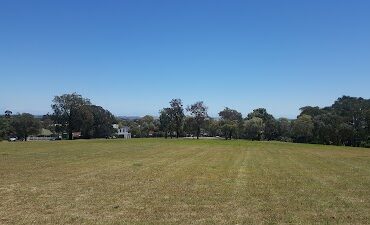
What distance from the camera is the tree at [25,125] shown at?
153375 mm

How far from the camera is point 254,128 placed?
149500mm

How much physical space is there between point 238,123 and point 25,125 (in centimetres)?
7137

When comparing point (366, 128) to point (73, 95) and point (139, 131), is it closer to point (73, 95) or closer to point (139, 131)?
point (73, 95)

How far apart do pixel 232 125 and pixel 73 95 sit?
5380 centimetres

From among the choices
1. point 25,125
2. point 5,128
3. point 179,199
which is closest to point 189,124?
point 25,125

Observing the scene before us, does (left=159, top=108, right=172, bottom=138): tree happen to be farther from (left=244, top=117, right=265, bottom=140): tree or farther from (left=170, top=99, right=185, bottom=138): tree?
(left=244, top=117, right=265, bottom=140): tree

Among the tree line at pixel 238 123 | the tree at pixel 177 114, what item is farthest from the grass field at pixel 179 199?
the tree at pixel 177 114

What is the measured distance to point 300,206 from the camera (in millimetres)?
15531

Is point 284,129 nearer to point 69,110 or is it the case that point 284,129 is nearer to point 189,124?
point 189,124

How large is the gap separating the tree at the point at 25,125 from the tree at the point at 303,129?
83977 millimetres

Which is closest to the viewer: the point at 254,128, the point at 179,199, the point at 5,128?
the point at 179,199

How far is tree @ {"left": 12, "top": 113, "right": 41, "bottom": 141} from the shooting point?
15338 centimetres

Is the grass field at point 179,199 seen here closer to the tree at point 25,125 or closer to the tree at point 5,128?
the tree at point 5,128

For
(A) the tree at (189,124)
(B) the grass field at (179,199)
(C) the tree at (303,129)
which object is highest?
(A) the tree at (189,124)
